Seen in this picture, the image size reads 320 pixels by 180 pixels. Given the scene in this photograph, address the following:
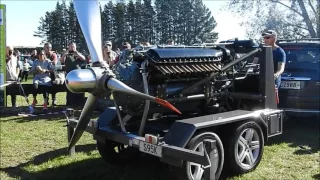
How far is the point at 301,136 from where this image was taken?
7.42 meters

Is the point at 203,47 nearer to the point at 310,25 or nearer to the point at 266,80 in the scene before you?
the point at 266,80

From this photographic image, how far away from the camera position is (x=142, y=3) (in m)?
50.2

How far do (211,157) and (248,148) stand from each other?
101 cm

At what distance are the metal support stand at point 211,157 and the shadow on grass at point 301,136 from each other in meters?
2.38

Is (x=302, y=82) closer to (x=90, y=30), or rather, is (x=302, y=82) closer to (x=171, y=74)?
(x=171, y=74)

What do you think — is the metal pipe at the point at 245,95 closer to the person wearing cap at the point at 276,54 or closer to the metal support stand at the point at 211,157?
the person wearing cap at the point at 276,54

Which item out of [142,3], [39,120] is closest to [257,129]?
[39,120]

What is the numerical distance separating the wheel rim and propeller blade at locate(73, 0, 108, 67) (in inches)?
88.4

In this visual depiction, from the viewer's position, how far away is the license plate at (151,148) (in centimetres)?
419

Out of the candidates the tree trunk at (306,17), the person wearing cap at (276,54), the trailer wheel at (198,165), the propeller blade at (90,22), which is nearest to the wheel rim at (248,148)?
the trailer wheel at (198,165)

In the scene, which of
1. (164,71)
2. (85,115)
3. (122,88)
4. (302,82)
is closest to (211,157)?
(164,71)

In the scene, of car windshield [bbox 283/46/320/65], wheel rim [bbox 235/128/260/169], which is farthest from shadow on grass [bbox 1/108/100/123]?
wheel rim [bbox 235/128/260/169]

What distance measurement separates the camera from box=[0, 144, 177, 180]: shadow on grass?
514cm

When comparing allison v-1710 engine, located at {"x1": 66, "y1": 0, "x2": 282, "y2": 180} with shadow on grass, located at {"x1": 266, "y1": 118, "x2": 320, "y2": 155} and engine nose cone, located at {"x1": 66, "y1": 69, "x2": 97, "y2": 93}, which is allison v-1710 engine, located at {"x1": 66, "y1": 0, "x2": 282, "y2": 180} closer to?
engine nose cone, located at {"x1": 66, "y1": 69, "x2": 97, "y2": 93}
